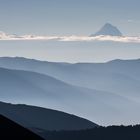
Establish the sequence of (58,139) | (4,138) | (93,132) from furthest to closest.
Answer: (93,132), (58,139), (4,138)

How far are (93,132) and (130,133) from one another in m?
12.7

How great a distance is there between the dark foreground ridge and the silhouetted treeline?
113 m

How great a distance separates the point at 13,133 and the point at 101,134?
121382 mm

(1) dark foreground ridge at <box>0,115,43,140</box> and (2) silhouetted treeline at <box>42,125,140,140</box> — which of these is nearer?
(1) dark foreground ridge at <box>0,115,43,140</box>

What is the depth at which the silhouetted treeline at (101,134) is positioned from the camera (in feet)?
484

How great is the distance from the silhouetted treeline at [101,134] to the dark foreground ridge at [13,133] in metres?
113

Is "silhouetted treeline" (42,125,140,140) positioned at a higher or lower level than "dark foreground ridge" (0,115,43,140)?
higher

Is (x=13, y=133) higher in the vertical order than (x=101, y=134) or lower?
lower

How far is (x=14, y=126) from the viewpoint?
32281 mm

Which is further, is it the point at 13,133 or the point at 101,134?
the point at 101,134

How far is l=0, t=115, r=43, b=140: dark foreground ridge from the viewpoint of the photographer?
29539 millimetres

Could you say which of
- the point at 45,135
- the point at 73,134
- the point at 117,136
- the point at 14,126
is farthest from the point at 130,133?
the point at 14,126

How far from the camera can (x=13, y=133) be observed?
30531mm

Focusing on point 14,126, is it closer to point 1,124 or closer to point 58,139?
point 1,124
